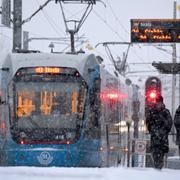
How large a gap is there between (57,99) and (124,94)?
7.38m

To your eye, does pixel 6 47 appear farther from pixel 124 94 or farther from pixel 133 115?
pixel 124 94

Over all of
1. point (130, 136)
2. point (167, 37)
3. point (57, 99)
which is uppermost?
point (167, 37)

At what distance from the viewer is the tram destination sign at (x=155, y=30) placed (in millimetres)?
32656

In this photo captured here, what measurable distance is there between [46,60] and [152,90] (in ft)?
8.69

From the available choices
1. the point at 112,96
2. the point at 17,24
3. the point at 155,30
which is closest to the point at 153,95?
the point at 112,96

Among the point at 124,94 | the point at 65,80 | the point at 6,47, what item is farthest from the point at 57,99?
the point at 6,47

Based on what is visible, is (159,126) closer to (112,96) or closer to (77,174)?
(112,96)

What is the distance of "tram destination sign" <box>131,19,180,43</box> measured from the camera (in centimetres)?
3266

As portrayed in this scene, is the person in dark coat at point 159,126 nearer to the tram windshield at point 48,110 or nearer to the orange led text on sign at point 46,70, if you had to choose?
the tram windshield at point 48,110

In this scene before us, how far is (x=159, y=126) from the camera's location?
1728cm

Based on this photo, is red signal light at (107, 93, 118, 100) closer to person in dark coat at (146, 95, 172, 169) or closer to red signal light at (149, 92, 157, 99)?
red signal light at (149, 92, 157, 99)

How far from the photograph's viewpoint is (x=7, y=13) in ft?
95.5

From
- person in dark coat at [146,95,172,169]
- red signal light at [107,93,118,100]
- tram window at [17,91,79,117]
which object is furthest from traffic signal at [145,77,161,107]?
tram window at [17,91,79,117]

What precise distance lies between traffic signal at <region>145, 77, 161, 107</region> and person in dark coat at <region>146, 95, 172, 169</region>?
59cm
